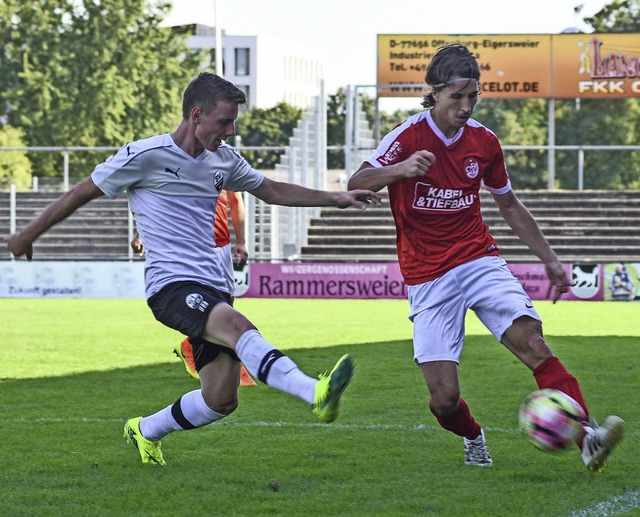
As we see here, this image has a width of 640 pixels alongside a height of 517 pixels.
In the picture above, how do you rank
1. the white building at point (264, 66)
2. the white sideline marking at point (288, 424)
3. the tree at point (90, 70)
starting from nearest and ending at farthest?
1. the white sideline marking at point (288, 424)
2. the tree at point (90, 70)
3. the white building at point (264, 66)

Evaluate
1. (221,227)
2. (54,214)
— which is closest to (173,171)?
(54,214)

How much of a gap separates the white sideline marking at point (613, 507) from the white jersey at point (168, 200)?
6.74 feet

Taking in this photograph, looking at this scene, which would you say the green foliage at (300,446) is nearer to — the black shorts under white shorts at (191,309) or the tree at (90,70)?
the black shorts under white shorts at (191,309)

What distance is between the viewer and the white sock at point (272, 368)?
18.1 ft

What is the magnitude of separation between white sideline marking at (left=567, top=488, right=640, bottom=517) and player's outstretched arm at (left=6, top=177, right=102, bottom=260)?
2663 mm

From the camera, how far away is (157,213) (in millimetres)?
6336

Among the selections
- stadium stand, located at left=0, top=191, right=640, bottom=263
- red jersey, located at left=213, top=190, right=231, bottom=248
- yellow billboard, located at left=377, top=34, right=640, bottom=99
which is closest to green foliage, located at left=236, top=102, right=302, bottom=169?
yellow billboard, located at left=377, top=34, right=640, bottom=99

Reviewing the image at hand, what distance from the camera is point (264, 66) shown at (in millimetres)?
126562

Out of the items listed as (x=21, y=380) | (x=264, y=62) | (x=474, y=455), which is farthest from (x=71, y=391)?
(x=264, y=62)

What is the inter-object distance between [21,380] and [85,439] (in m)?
3.89

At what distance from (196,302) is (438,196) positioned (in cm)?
141

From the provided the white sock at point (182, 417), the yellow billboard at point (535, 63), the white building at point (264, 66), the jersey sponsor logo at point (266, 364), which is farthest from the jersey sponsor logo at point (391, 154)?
the white building at point (264, 66)

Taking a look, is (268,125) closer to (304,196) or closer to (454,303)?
(304,196)

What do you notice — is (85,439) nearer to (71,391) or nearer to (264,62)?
(71,391)
